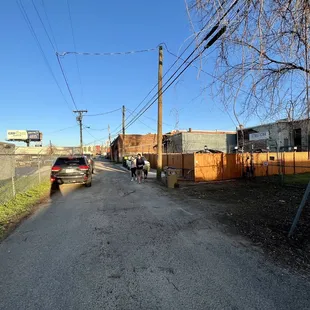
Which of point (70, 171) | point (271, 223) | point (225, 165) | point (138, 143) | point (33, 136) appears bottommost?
point (271, 223)

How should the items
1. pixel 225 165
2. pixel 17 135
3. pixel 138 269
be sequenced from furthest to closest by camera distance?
pixel 17 135
pixel 225 165
pixel 138 269

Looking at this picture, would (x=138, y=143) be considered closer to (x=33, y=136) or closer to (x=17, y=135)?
(x=33, y=136)

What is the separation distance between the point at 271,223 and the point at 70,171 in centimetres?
Answer: 969

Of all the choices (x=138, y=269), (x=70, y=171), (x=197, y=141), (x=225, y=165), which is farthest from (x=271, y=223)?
(x=197, y=141)

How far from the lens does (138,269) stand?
3887 millimetres

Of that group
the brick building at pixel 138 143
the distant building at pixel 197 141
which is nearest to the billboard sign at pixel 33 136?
the brick building at pixel 138 143

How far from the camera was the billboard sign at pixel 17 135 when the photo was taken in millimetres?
81363

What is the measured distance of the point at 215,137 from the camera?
42.8 m

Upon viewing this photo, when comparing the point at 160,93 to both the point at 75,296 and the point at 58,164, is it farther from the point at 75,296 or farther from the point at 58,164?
the point at 75,296

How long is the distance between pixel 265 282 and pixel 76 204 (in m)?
7.19

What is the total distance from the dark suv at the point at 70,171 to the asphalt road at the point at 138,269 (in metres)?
6.32

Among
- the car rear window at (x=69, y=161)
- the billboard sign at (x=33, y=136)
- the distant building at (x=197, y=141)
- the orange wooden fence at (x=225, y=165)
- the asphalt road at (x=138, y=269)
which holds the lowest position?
the asphalt road at (x=138, y=269)

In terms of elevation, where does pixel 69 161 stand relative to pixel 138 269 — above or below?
above

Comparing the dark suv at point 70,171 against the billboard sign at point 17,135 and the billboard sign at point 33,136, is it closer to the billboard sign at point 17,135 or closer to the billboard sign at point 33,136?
the billboard sign at point 17,135
